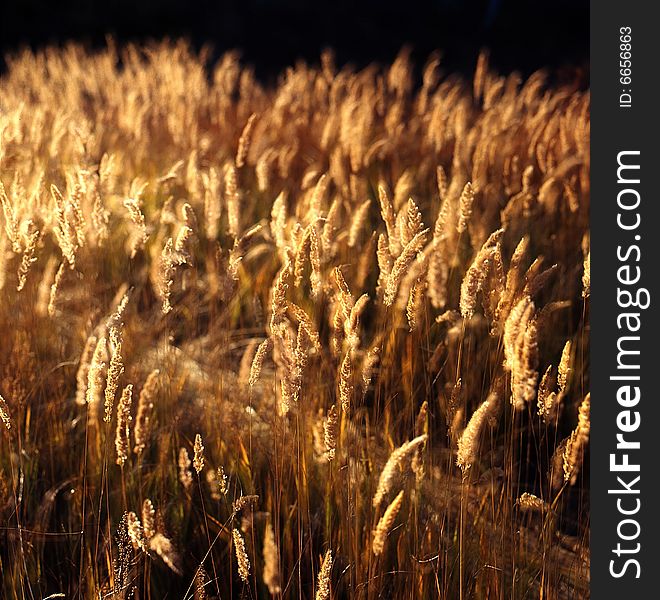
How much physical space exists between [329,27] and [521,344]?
15.7 metres

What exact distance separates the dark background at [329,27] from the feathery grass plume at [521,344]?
12320 mm

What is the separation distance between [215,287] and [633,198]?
111 centimetres

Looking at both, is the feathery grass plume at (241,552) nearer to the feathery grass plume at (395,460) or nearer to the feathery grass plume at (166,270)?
the feathery grass plume at (395,460)

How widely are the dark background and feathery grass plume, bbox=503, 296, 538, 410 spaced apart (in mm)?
12320

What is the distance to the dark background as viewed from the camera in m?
14.4

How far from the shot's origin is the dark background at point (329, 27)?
14383mm

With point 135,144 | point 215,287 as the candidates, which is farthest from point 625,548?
point 135,144

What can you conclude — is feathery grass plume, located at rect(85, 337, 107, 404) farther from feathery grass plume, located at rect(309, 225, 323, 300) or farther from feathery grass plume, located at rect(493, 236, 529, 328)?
feathery grass plume, located at rect(493, 236, 529, 328)

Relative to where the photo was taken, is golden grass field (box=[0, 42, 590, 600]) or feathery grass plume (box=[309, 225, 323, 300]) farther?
feathery grass plume (box=[309, 225, 323, 300])

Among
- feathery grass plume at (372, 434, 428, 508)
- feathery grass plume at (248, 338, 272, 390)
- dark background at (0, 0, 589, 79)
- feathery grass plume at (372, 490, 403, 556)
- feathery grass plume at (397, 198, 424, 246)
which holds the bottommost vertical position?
feathery grass plume at (372, 490, 403, 556)

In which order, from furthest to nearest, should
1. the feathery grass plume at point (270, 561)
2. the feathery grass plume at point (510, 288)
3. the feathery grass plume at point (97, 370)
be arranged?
the feathery grass plume at point (510, 288) < the feathery grass plume at point (97, 370) < the feathery grass plume at point (270, 561)

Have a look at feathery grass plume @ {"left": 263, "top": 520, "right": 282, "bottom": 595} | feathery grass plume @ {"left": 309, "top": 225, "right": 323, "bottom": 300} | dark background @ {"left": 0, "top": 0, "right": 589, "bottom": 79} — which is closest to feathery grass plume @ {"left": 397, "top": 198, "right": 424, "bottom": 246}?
feathery grass plume @ {"left": 309, "top": 225, "right": 323, "bottom": 300}

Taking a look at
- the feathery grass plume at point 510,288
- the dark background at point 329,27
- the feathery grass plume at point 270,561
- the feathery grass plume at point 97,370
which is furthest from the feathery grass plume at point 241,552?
the dark background at point 329,27

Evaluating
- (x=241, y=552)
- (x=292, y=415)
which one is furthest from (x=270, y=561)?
(x=292, y=415)
